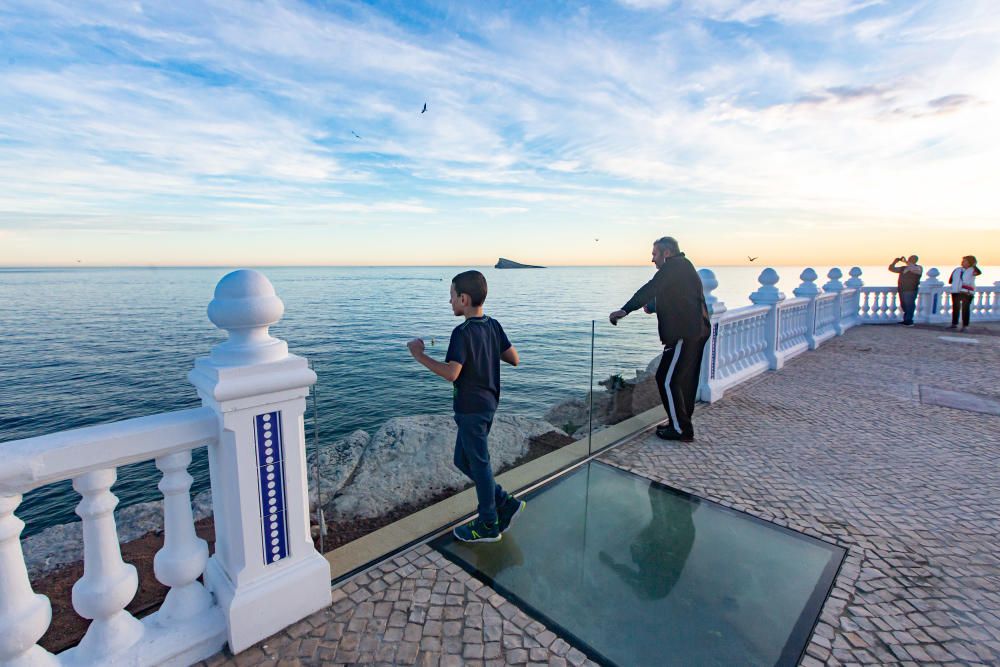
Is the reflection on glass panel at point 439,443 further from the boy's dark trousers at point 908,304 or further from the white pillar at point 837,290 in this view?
the boy's dark trousers at point 908,304

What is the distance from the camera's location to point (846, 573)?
2955 millimetres

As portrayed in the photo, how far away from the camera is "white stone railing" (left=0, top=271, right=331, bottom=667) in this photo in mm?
1887

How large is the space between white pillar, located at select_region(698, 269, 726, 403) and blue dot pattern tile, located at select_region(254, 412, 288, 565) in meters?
5.45

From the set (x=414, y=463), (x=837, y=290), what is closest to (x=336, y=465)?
(x=414, y=463)

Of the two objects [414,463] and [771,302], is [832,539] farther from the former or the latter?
[771,302]

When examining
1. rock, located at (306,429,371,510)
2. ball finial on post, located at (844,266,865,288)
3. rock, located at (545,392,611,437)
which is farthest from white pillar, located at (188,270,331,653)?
ball finial on post, located at (844,266,865,288)

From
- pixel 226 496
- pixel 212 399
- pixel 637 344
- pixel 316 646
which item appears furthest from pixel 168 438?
pixel 637 344

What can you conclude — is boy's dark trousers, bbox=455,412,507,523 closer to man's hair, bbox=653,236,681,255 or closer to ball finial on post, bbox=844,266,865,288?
man's hair, bbox=653,236,681,255

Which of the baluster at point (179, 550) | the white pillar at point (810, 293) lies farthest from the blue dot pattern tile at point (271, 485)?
the white pillar at point (810, 293)

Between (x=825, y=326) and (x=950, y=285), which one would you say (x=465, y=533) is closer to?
(x=825, y=326)

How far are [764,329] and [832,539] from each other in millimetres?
5710

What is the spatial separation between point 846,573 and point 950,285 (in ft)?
48.4

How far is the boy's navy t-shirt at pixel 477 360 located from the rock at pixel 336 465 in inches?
68.6

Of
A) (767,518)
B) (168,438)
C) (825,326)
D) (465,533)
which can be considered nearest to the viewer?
(168,438)
